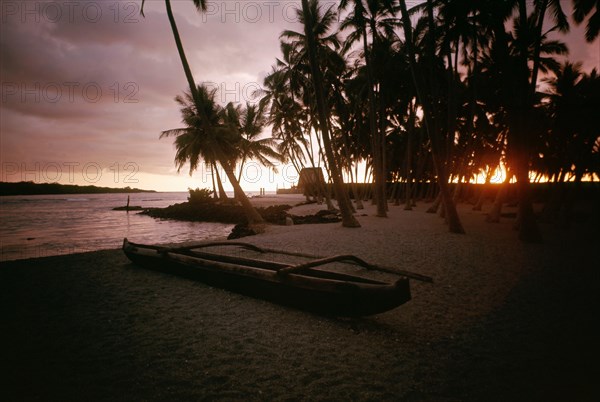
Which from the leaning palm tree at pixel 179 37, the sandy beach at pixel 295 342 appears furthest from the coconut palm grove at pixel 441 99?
the sandy beach at pixel 295 342

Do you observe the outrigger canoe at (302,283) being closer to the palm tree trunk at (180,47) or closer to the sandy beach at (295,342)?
the sandy beach at (295,342)

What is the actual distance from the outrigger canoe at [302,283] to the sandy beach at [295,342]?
0.20m

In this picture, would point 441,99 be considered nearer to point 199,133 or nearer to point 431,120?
point 431,120

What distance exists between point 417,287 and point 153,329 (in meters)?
3.69

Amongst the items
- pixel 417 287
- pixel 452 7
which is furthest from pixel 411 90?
pixel 417 287

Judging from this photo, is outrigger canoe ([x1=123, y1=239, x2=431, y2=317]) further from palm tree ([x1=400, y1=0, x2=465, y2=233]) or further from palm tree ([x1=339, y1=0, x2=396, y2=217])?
palm tree ([x1=339, y1=0, x2=396, y2=217])

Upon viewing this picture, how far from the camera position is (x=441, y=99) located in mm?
15992

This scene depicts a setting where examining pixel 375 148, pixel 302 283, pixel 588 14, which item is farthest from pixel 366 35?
pixel 302 283

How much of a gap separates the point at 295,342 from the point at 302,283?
0.60 m

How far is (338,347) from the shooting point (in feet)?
8.64

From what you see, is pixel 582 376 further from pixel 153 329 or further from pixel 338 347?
pixel 153 329

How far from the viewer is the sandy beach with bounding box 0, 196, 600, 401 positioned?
2.08 meters

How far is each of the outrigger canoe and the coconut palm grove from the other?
246 inches

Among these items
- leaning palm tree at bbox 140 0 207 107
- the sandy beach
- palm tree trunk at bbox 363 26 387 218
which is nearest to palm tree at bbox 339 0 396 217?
palm tree trunk at bbox 363 26 387 218
